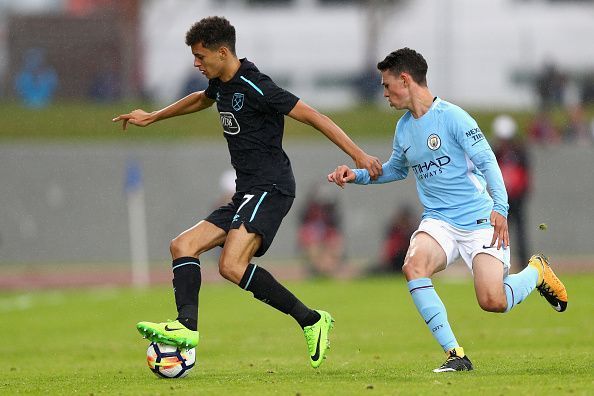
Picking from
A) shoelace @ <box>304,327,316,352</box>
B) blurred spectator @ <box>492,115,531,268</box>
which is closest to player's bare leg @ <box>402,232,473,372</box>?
shoelace @ <box>304,327,316,352</box>

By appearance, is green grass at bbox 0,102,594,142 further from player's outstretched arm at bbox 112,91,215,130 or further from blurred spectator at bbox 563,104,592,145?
player's outstretched arm at bbox 112,91,215,130

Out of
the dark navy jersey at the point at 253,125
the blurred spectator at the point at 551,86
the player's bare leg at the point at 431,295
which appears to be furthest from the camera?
the blurred spectator at the point at 551,86

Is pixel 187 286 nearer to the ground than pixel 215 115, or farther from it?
farther from it

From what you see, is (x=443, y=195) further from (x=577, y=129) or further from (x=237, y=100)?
(x=577, y=129)

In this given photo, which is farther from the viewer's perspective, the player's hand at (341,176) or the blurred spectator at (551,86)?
the blurred spectator at (551,86)

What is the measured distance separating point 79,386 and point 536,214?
23.4 m

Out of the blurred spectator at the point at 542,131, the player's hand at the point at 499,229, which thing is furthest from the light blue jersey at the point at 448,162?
the blurred spectator at the point at 542,131

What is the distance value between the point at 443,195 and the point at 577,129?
2336 cm

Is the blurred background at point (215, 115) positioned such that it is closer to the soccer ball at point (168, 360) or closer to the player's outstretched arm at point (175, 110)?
the player's outstretched arm at point (175, 110)

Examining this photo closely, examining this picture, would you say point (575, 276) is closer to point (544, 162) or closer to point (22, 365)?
point (544, 162)

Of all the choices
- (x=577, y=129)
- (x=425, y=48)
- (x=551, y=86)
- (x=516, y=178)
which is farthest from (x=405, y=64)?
(x=425, y=48)

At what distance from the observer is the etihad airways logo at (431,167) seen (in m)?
9.49

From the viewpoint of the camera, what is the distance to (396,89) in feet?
31.1

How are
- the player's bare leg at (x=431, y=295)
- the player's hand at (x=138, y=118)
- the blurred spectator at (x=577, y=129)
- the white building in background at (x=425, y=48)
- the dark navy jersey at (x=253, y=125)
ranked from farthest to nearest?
the white building in background at (x=425, y=48), the blurred spectator at (x=577, y=129), the player's hand at (x=138, y=118), the dark navy jersey at (x=253, y=125), the player's bare leg at (x=431, y=295)
